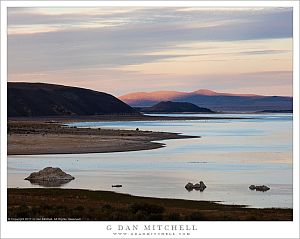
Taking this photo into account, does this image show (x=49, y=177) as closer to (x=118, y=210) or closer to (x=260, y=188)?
(x=260, y=188)

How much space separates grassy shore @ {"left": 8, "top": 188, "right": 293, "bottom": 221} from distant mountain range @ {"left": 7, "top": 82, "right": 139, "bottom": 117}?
7688 cm

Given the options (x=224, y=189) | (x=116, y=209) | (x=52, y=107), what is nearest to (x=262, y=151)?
(x=224, y=189)

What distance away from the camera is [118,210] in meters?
19.9

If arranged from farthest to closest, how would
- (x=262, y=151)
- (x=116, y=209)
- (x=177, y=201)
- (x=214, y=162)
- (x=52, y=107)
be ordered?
(x=52, y=107)
(x=262, y=151)
(x=214, y=162)
(x=177, y=201)
(x=116, y=209)

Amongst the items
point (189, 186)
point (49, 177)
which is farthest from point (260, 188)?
point (49, 177)

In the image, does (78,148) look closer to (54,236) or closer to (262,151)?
(262,151)

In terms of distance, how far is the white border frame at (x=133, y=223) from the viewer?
17.5 m

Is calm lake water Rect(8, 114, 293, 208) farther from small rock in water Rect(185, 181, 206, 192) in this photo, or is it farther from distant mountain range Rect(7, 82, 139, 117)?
distant mountain range Rect(7, 82, 139, 117)

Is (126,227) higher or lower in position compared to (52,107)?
lower

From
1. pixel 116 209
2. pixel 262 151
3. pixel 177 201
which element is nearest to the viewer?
pixel 116 209

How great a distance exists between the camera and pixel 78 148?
159 ft

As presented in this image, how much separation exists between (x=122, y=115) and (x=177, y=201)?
130898mm

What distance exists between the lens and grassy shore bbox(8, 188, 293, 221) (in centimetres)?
1878

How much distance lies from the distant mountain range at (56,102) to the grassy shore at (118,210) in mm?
76876
